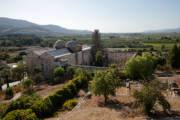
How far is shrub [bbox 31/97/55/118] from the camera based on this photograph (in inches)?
595

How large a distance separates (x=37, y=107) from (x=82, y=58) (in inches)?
1325

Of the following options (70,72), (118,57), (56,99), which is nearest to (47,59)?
(70,72)

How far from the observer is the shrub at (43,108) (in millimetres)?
15109

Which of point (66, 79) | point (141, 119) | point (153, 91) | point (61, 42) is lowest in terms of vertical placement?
point (66, 79)

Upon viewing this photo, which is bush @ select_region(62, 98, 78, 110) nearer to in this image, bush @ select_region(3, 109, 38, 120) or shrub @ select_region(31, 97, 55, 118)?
shrub @ select_region(31, 97, 55, 118)

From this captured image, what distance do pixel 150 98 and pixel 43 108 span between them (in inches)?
450

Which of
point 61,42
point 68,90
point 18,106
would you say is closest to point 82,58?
point 61,42

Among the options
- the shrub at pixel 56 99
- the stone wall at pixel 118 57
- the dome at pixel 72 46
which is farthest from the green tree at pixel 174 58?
the shrub at pixel 56 99

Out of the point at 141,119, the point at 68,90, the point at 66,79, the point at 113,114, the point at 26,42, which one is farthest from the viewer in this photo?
the point at 26,42

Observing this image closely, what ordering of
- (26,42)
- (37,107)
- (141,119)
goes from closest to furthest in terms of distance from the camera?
(141,119), (37,107), (26,42)

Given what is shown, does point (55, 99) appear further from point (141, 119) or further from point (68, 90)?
point (141, 119)

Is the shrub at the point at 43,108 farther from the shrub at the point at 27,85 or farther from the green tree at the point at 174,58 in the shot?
the green tree at the point at 174,58

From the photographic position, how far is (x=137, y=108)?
47.9 feet

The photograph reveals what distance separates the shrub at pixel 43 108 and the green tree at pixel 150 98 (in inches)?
401
